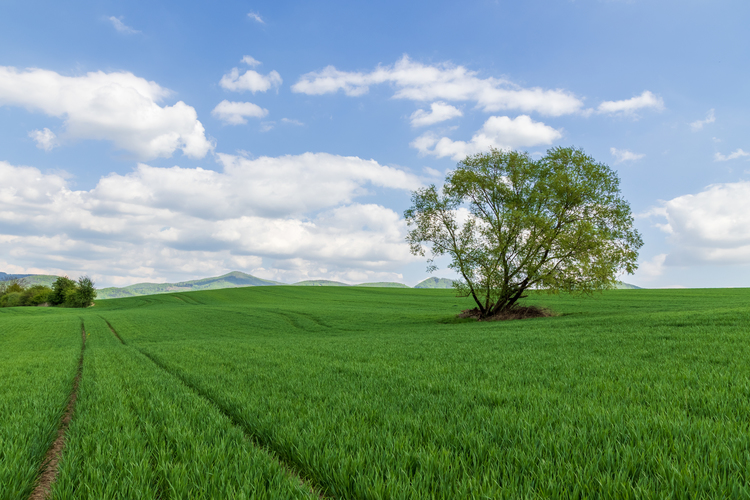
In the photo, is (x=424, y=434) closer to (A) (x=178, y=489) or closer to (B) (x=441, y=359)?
(A) (x=178, y=489)

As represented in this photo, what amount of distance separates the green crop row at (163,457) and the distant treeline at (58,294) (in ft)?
400

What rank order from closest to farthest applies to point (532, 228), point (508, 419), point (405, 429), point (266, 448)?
1. point (266, 448)
2. point (405, 429)
3. point (508, 419)
4. point (532, 228)

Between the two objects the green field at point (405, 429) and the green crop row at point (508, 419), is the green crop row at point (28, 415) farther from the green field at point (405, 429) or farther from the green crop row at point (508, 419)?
the green crop row at point (508, 419)

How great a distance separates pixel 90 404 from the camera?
705cm

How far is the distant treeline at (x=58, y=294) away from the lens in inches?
3989

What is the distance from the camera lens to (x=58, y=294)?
4304 inches

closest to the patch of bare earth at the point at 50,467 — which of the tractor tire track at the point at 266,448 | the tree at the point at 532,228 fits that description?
the tractor tire track at the point at 266,448

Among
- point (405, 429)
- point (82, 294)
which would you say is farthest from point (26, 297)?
point (405, 429)

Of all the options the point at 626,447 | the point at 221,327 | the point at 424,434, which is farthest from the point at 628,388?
the point at 221,327

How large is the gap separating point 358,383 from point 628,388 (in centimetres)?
518

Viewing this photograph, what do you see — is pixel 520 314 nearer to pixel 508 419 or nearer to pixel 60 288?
pixel 508 419

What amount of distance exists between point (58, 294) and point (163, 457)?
464 ft

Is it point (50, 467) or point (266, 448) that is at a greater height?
point (266, 448)

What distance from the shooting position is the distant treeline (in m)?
101
